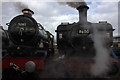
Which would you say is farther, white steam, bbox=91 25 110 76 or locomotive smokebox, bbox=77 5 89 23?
locomotive smokebox, bbox=77 5 89 23

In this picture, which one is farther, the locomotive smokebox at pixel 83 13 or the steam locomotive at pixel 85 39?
the locomotive smokebox at pixel 83 13

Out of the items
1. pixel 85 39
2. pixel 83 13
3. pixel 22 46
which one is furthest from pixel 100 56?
pixel 22 46

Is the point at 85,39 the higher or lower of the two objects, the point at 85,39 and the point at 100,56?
the higher

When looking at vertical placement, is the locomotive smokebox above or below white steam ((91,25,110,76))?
above

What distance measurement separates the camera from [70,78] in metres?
4.46

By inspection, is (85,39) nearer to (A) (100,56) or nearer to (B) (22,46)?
(A) (100,56)

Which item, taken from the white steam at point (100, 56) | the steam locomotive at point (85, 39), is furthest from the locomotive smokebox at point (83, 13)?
the white steam at point (100, 56)

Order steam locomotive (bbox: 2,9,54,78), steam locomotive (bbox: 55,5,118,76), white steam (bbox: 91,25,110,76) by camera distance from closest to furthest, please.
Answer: white steam (bbox: 91,25,110,76), steam locomotive (bbox: 55,5,118,76), steam locomotive (bbox: 2,9,54,78)

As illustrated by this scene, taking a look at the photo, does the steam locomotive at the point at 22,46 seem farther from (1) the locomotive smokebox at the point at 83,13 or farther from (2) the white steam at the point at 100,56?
(2) the white steam at the point at 100,56

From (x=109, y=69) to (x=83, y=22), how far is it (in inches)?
81.4

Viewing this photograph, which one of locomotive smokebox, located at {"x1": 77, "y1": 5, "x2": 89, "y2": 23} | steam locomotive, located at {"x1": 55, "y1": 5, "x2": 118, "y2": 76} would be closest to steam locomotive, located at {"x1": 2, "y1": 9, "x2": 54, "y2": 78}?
steam locomotive, located at {"x1": 55, "y1": 5, "x2": 118, "y2": 76}

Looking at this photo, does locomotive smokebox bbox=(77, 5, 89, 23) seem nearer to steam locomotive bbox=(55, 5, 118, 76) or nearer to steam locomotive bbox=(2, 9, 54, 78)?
steam locomotive bbox=(55, 5, 118, 76)

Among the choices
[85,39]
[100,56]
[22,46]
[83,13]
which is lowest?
[100,56]

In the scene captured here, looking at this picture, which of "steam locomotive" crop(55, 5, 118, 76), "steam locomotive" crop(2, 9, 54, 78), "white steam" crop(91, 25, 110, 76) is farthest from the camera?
"steam locomotive" crop(2, 9, 54, 78)
